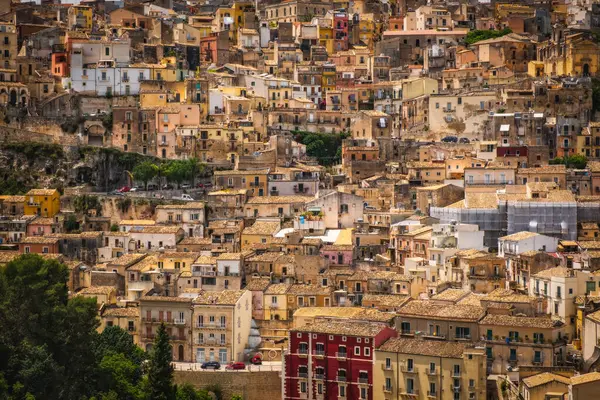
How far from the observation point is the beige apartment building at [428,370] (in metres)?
51.9

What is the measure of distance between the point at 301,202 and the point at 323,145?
32.3 feet

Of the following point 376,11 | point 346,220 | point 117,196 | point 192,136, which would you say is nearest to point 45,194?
point 117,196

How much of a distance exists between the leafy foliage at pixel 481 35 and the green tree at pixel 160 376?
42.5 meters

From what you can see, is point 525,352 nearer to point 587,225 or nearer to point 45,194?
point 587,225

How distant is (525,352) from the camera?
53.4 meters

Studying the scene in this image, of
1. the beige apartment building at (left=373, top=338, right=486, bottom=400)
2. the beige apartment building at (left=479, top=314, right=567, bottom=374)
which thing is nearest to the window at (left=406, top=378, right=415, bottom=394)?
the beige apartment building at (left=373, top=338, right=486, bottom=400)

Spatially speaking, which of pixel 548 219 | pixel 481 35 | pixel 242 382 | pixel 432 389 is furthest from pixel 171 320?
pixel 481 35

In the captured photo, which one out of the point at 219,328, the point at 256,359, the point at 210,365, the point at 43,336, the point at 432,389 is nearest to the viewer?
the point at 432,389

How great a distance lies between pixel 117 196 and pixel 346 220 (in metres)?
12.4

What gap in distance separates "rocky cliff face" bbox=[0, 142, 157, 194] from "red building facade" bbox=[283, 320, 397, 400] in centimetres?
2342

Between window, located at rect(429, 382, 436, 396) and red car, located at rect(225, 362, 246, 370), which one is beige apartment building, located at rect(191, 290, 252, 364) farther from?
window, located at rect(429, 382, 436, 396)

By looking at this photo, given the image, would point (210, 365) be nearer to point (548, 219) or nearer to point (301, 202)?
point (301, 202)

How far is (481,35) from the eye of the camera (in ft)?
302

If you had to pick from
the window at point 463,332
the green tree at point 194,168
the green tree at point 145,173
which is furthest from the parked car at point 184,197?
the window at point 463,332
